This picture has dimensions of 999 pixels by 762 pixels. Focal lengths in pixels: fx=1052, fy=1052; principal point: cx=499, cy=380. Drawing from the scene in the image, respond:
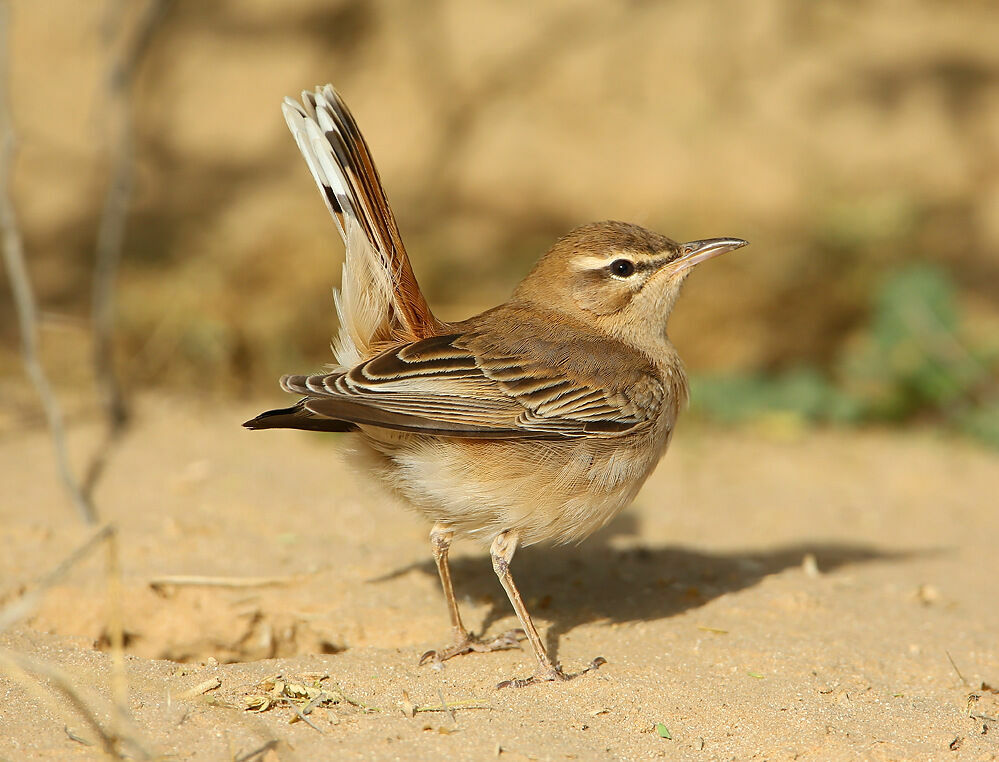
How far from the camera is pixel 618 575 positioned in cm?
628

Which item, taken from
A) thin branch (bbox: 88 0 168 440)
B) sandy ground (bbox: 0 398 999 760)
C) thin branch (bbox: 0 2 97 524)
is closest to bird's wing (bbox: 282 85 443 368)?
sandy ground (bbox: 0 398 999 760)

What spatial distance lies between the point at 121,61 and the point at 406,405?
498cm

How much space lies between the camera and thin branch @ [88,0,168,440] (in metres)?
7.45

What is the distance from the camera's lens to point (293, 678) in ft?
14.8

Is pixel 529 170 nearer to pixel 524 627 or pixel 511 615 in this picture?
pixel 511 615

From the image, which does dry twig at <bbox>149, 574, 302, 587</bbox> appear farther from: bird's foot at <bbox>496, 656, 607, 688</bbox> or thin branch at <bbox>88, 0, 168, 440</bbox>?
thin branch at <bbox>88, 0, 168, 440</bbox>

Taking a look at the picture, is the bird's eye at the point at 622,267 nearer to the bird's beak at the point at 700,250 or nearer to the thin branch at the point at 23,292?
the bird's beak at the point at 700,250

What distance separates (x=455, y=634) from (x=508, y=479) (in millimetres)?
834

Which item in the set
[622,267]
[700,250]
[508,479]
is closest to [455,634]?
[508,479]

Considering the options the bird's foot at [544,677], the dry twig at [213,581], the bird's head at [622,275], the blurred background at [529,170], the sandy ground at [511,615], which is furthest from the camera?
the blurred background at [529,170]

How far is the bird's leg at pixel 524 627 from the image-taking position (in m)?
4.70

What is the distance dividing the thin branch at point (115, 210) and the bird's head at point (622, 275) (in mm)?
3421

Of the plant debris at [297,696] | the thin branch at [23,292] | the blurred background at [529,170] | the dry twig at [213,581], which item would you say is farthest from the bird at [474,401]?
the blurred background at [529,170]

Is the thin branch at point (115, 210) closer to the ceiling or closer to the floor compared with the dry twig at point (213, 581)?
closer to the ceiling
